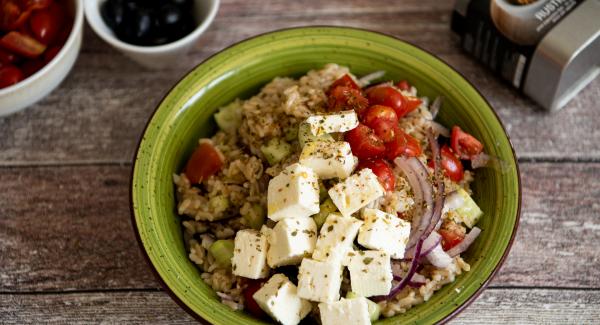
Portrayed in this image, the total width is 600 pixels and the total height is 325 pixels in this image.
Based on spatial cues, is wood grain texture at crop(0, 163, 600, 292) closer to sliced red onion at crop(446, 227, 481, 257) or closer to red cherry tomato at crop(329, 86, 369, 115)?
sliced red onion at crop(446, 227, 481, 257)

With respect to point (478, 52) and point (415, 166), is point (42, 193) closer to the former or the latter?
point (415, 166)

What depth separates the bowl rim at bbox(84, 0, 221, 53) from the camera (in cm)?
303

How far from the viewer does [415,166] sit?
250cm

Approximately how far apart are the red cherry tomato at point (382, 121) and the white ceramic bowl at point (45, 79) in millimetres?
1441

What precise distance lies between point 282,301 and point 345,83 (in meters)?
0.98

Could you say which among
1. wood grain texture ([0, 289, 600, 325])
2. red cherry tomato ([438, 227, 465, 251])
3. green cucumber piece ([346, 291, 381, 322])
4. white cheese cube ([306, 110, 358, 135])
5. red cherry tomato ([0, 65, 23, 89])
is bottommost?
wood grain texture ([0, 289, 600, 325])

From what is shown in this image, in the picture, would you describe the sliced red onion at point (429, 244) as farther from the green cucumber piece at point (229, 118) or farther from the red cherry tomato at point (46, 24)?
the red cherry tomato at point (46, 24)

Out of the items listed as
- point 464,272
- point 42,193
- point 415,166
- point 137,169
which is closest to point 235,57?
point 137,169

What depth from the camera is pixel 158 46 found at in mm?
3066

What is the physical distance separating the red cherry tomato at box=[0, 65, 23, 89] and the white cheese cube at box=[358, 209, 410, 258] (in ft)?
5.76

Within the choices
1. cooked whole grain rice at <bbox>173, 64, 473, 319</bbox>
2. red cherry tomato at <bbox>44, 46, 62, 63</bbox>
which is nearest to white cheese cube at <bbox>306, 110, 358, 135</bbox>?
cooked whole grain rice at <bbox>173, 64, 473, 319</bbox>

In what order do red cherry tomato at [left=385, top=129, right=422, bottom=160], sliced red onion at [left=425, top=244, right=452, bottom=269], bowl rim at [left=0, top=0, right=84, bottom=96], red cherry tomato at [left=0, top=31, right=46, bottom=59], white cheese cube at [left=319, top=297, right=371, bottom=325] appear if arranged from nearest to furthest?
white cheese cube at [left=319, top=297, right=371, bottom=325], sliced red onion at [left=425, top=244, right=452, bottom=269], red cherry tomato at [left=385, top=129, right=422, bottom=160], bowl rim at [left=0, top=0, right=84, bottom=96], red cherry tomato at [left=0, top=31, right=46, bottom=59]

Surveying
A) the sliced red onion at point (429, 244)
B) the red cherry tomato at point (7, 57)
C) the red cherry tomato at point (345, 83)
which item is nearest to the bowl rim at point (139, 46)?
the red cherry tomato at point (7, 57)

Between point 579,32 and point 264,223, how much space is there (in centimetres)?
164
